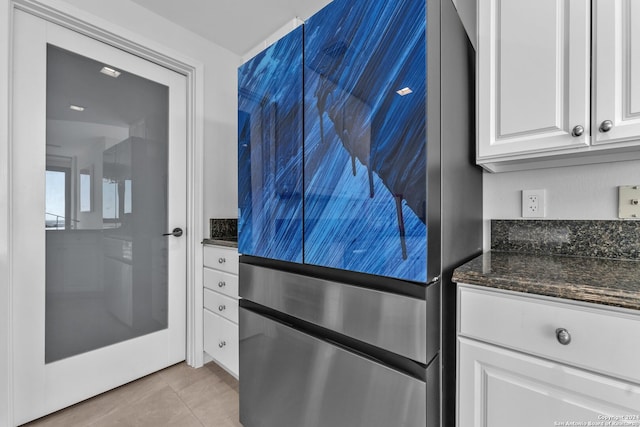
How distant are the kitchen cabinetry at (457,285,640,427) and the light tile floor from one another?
1316mm

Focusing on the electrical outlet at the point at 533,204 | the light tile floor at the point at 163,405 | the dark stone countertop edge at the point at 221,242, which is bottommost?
the light tile floor at the point at 163,405

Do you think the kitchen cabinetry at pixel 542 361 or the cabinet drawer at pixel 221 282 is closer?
the kitchen cabinetry at pixel 542 361

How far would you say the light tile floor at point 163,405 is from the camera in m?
1.57

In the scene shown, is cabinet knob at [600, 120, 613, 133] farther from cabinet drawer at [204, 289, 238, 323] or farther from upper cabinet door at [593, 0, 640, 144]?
cabinet drawer at [204, 289, 238, 323]

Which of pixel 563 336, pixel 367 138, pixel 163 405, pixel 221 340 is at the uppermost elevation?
pixel 367 138

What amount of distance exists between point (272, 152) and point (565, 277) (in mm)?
1143

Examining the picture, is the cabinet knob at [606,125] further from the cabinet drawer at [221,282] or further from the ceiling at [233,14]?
the cabinet drawer at [221,282]

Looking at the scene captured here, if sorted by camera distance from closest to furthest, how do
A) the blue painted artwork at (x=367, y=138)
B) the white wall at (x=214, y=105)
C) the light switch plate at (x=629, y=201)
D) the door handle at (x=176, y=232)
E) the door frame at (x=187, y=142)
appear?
the blue painted artwork at (x=367, y=138) → the light switch plate at (x=629, y=201) → the door frame at (x=187, y=142) → the white wall at (x=214, y=105) → the door handle at (x=176, y=232)

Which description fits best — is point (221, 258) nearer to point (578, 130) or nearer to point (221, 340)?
point (221, 340)

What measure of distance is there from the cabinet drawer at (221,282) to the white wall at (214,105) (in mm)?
374

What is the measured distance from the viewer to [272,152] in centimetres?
131

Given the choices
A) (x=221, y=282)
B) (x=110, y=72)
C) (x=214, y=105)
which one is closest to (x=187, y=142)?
(x=214, y=105)

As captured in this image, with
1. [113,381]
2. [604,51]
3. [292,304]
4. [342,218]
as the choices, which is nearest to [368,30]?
[342,218]

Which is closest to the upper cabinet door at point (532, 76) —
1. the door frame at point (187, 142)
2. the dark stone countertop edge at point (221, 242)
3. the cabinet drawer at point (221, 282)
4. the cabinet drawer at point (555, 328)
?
the cabinet drawer at point (555, 328)
